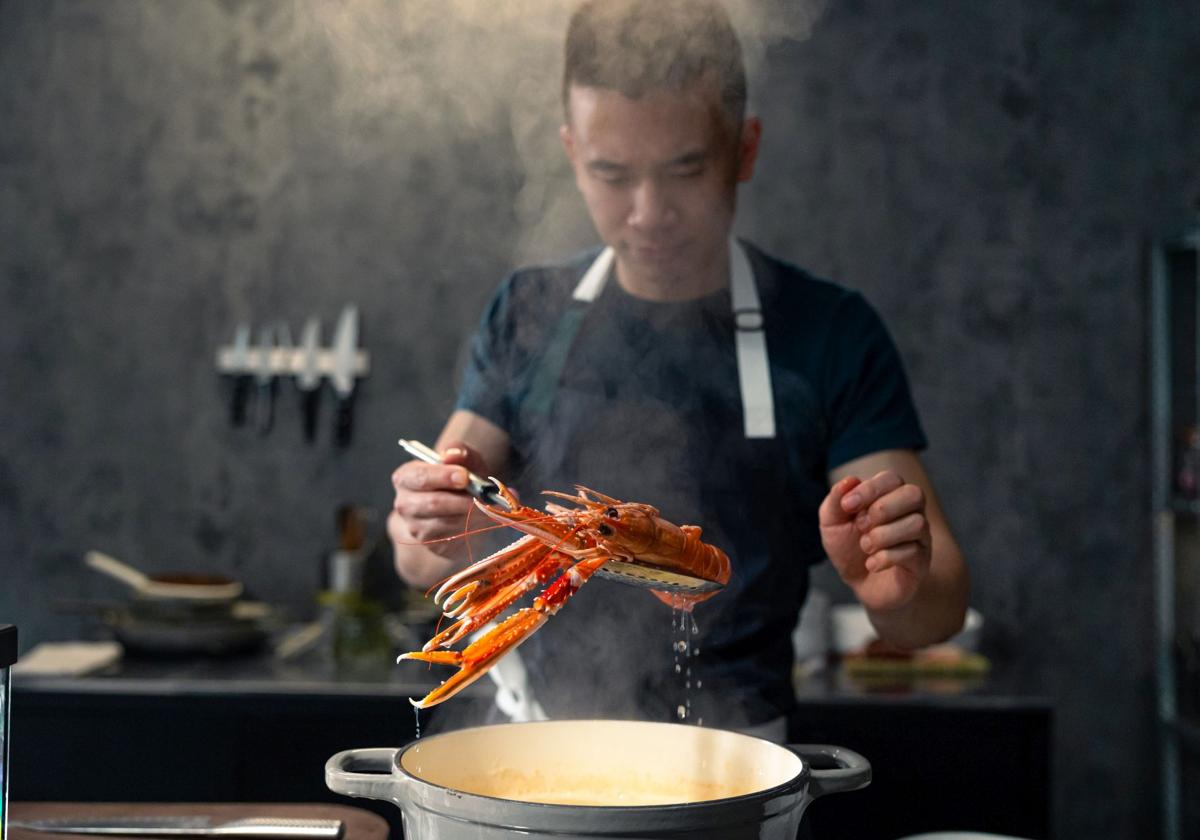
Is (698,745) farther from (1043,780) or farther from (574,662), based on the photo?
(1043,780)

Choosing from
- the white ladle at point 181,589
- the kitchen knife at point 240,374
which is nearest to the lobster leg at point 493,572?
the white ladle at point 181,589

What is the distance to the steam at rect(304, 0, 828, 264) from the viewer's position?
3328 mm

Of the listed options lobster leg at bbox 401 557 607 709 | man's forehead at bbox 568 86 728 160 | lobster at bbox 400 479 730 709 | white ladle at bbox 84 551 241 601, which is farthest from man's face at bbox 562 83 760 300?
white ladle at bbox 84 551 241 601

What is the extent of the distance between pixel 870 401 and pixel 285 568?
7.27 feet

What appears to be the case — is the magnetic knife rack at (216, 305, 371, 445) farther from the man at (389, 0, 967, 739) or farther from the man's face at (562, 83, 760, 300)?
the man's face at (562, 83, 760, 300)

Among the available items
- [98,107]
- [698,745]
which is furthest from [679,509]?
[98,107]

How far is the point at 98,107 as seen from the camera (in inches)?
135

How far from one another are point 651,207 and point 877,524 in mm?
643

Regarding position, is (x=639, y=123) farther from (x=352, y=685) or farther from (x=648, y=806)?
(x=352, y=685)

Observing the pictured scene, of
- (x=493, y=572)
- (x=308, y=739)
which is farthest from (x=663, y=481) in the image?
(x=308, y=739)

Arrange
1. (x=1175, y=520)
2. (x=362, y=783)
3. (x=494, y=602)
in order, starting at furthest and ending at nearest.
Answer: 1. (x=1175, y=520)
2. (x=494, y=602)
3. (x=362, y=783)

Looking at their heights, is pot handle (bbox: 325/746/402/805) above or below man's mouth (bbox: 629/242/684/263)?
below

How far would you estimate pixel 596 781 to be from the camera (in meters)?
1.05

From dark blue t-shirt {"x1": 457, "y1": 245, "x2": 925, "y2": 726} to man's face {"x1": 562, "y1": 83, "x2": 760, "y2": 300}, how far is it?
Answer: 0.12 m
